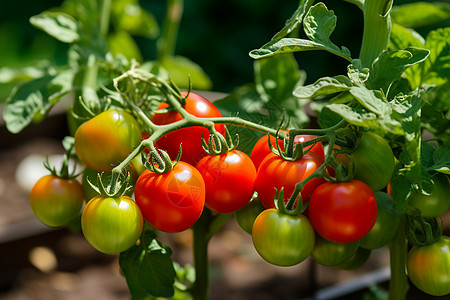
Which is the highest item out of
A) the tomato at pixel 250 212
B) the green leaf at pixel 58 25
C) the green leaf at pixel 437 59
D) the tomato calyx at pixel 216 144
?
the green leaf at pixel 437 59

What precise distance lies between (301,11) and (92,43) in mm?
323

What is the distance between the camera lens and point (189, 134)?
1.68 ft

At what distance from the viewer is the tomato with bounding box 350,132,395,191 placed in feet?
1.47

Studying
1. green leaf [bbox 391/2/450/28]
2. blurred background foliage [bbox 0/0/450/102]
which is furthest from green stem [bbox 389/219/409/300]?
blurred background foliage [bbox 0/0/450/102]

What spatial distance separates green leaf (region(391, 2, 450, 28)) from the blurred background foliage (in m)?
1.20

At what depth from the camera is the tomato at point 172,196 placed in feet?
1.52

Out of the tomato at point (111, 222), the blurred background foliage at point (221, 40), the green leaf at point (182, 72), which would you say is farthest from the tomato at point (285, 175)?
the blurred background foliage at point (221, 40)

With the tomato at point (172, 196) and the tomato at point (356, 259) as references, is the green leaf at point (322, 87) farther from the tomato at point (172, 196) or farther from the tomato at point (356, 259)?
the tomato at point (356, 259)

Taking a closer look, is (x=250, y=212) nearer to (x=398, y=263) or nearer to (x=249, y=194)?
(x=249, y=194)

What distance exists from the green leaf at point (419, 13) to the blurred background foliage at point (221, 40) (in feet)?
3.93

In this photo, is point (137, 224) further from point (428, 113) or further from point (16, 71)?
point (16, 71)

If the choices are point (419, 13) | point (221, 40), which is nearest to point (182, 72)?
point (419, 13)

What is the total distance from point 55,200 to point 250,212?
0.63ft

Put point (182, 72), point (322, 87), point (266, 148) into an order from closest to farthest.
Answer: point (322, 87), point (266, 148), point (182, 72)
